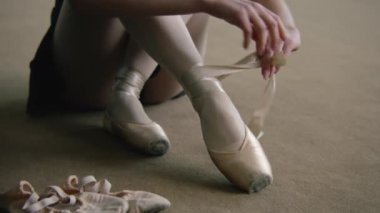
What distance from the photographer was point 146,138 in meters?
0.95

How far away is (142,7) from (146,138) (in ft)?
0.81

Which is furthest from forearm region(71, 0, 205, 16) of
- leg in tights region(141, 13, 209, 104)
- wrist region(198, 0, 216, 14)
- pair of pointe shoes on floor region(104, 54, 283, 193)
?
leg in tights region(141, 13, 209, 104)

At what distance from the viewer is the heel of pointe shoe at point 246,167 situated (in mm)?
837

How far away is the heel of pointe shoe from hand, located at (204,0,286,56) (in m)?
0.16

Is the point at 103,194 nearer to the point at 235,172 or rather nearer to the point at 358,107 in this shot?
the point at 235,172

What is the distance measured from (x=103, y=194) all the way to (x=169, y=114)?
0.40 m

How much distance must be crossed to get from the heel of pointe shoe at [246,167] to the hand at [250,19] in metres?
0.16

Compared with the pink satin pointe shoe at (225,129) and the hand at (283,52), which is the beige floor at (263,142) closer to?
the pink satin pointe shoe at (225,129)

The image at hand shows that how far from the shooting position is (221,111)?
85cm

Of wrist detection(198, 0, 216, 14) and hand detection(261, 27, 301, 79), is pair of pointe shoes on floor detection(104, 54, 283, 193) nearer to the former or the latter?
hand detection(261, 27, 301, 79)

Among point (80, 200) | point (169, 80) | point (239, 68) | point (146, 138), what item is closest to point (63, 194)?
point (80, 200)

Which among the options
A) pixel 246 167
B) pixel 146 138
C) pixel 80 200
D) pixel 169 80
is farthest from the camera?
pixel 169 80

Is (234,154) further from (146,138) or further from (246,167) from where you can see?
(146,138)

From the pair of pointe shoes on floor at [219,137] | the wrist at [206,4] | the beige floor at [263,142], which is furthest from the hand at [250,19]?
the beige floor at [263,142]
